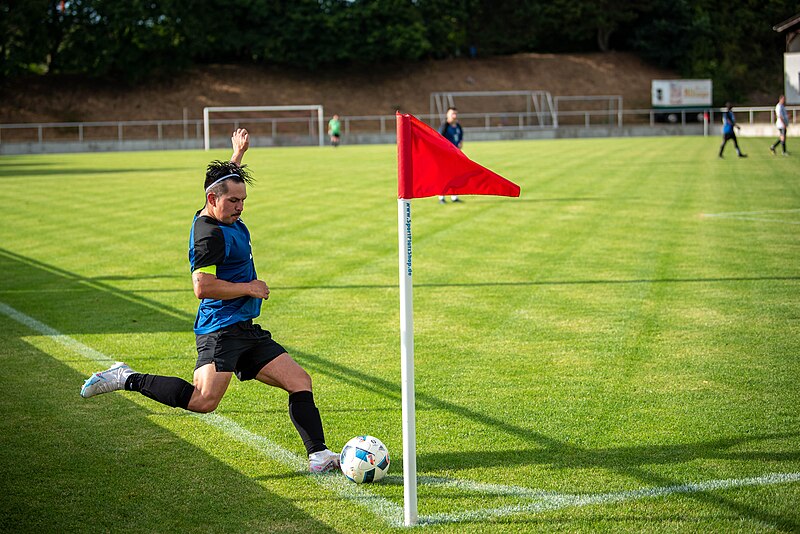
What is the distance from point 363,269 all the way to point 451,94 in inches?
2470

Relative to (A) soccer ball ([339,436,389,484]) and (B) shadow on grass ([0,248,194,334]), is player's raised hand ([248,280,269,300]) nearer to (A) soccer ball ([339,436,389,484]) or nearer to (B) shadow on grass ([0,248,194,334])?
(A) soccer ball ([339,436,389,484])

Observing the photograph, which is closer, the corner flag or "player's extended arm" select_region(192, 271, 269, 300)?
the corner flag

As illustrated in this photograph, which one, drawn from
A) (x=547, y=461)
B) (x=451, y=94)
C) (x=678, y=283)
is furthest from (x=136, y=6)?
(x=547, y=461)

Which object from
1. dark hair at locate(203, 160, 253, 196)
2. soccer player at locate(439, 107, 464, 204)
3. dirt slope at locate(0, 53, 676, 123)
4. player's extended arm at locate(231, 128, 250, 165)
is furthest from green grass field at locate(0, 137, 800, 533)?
dirt slope at locate(0, 53, 676, 123)

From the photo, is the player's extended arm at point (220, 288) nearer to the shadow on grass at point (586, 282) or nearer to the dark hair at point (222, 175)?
the dark hair at point (222, 175)

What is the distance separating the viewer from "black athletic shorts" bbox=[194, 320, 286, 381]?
5.82 meters

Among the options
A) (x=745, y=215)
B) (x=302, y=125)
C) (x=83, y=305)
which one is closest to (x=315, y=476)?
(x=83, y=305)

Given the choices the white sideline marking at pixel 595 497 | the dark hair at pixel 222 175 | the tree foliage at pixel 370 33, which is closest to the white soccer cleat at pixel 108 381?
the dark hair at pixel 222 175

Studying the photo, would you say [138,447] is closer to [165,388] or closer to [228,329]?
[165,388]

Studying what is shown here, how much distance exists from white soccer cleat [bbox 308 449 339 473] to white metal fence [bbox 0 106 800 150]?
191ft

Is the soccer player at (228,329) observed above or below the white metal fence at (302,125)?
below

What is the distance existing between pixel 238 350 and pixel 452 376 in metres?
2.49

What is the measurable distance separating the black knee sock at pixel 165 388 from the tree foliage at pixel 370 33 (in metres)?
68.9

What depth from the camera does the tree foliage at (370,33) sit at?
72062mm
